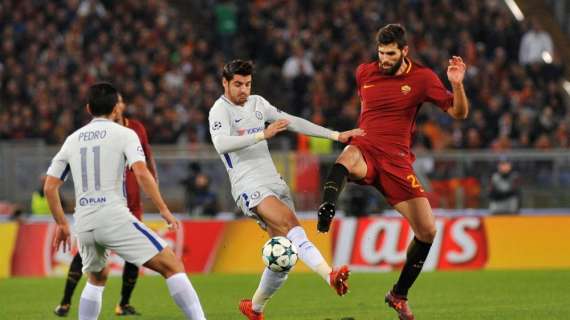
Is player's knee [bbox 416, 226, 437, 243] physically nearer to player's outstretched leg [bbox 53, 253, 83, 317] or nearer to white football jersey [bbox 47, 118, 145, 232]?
white football jersey [bbox 47, 118, 145, 232]

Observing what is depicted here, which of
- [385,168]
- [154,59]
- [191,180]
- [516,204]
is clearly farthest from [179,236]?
[385,168]

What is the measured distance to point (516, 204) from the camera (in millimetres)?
20031

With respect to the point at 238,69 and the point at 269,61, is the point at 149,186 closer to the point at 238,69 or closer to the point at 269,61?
the point at 238,69

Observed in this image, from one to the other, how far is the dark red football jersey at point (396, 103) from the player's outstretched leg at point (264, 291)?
4.62 ft

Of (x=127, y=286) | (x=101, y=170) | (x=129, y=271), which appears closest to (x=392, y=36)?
(x=101, y=170)

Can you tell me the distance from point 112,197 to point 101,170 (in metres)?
0.21

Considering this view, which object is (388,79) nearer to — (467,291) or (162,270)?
(162,270)

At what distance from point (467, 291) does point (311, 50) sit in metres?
12.5

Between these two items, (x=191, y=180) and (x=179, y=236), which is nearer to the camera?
(x=179, y=236)

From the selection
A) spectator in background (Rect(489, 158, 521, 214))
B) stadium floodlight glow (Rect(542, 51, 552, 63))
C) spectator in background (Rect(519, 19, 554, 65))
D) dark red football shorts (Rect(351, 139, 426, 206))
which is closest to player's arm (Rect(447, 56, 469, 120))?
dark red football shorts (Rect(351, 139, 426, 206))

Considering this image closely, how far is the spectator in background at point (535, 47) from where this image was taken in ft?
84.9

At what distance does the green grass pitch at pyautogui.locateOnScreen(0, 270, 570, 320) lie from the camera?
11.8 metres

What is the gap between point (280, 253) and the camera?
31.7 ft

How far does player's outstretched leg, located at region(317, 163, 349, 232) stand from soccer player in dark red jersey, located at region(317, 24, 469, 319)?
5 cm
